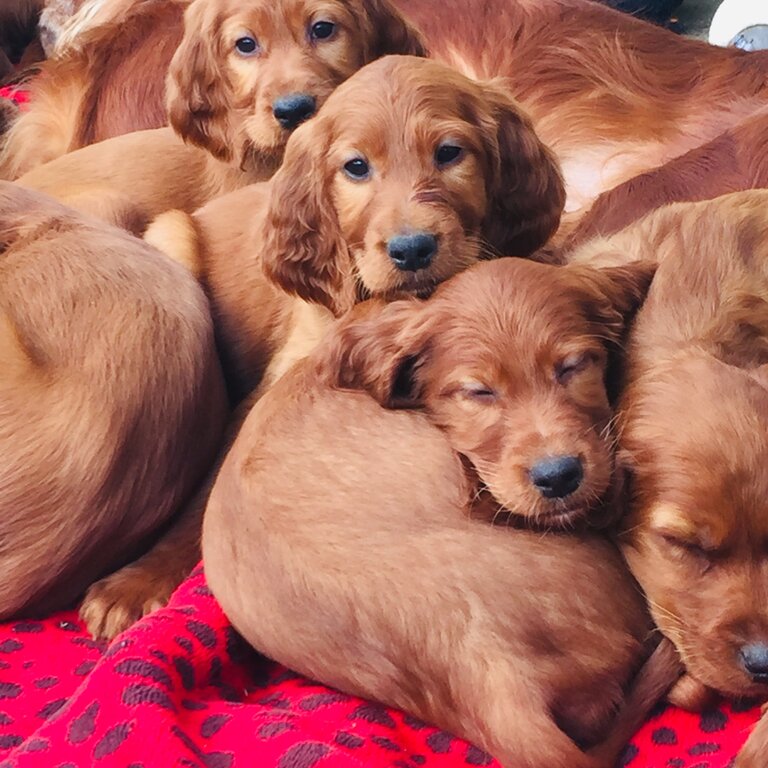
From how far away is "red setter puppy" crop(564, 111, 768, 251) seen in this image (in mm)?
2434

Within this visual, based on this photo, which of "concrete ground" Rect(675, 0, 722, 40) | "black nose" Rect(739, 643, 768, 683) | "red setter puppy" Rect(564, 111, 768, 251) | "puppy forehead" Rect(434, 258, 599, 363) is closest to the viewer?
"black nose" Rect(739, 643, 768, 683)

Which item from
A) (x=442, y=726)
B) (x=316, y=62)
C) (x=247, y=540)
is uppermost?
(x=316, y=62)

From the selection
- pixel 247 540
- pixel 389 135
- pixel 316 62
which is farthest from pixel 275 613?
pixel 316 62

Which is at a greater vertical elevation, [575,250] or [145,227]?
[575,250]

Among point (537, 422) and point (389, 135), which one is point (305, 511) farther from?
point (389, 135)

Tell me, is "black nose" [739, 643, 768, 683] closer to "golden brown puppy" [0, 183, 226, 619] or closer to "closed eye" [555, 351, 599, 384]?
"closed eye" [555, 351, 599, 384]

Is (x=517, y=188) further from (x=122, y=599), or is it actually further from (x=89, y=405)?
(x=122, y=599)

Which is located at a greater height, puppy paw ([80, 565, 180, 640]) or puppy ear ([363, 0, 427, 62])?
→ puppy ear ([363, 0, 427, 62])

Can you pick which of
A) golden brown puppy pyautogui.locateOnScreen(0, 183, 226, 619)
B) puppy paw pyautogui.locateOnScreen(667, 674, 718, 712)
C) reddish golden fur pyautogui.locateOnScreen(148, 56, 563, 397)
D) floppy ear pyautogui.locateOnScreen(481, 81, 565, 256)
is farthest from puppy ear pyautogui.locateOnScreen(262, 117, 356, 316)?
puppy paw pyautogui.locateOnScreen(667, 674, 718, 712)

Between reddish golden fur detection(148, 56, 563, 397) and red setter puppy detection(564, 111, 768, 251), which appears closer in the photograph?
reddish golden fur detection(148, 56, 563, 397)

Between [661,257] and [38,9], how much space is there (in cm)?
368

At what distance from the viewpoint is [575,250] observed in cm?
227

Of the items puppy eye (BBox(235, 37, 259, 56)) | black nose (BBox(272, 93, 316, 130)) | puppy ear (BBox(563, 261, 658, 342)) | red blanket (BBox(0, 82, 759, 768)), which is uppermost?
Answer: puppy eye (BBox(235, 37, 259, 56))

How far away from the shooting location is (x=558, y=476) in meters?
1.62
